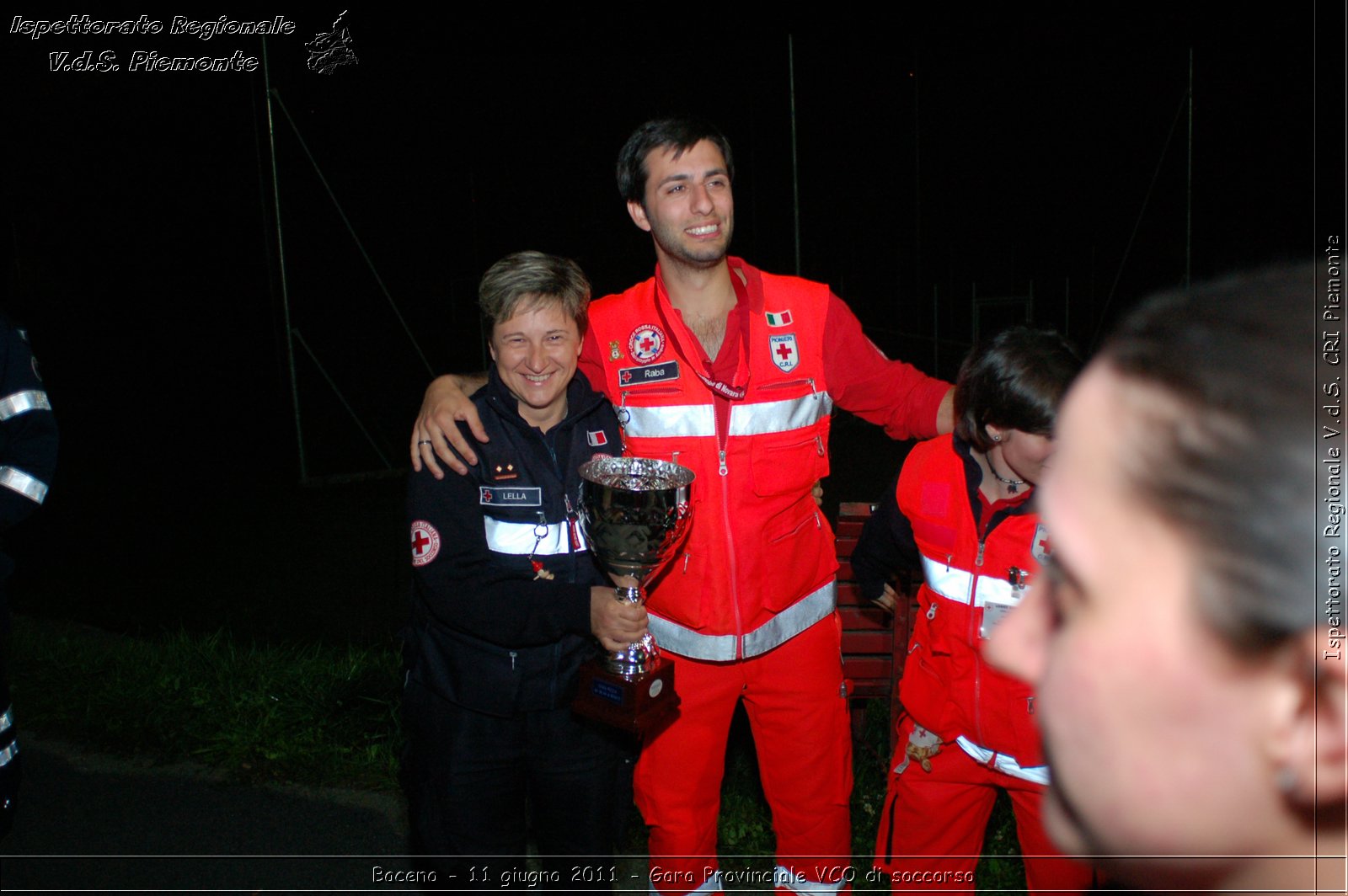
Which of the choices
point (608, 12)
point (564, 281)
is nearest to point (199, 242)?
point (608, 12)

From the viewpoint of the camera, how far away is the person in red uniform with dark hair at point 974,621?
2326mm

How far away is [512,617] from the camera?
8.08ft

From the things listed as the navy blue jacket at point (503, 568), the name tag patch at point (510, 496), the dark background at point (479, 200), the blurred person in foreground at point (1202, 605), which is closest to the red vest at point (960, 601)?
the navy blue jacket at point (503, 568)

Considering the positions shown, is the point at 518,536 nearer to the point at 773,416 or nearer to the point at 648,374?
the point at 648,374

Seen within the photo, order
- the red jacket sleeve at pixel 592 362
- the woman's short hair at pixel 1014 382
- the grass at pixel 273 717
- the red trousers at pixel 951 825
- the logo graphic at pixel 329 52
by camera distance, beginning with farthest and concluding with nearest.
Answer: the logo graphic at pixel 329 52 → the grass at pixel 273 717 → the red jacket sleeve at pixel 592 362 → the red trousers at pixel 951 825 → the woman's short hair at pixel 1014 382

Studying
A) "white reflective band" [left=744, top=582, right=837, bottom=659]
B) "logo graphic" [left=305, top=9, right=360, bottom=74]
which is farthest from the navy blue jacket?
"logo graphic" [left=305, top=9, right=360, bottom=74]

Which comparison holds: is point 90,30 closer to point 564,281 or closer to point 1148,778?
point 564,281

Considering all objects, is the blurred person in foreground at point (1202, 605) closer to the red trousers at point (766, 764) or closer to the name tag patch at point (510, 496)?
the name tag patch at point (510, 496)

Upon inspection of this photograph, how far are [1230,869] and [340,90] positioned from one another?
29.1 ft

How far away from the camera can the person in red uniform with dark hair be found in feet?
7.63

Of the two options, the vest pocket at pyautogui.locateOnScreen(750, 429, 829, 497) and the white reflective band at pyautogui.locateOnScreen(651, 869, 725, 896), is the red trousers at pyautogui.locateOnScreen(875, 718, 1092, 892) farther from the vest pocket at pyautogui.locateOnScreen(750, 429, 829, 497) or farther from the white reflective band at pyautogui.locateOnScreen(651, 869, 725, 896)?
the vest pocket at pyautogui.locateOnScreen(750, 429, 829, 497)

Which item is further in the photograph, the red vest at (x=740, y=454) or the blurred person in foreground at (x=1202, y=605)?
the red vest at (x=740, y=454)

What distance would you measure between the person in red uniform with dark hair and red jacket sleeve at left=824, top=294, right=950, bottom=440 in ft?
0.98

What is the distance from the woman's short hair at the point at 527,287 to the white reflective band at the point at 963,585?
1198 millimetres
